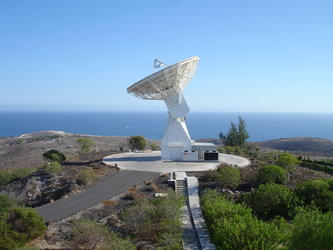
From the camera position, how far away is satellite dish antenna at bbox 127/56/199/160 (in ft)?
114

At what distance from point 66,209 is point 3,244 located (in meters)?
7.59

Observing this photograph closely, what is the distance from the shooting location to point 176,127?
121 feet

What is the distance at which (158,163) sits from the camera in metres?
35.8

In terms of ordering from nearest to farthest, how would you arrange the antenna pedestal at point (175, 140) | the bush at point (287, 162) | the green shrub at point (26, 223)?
1. the green shrub at point (26, 223)
2. the bush at point (287, 162)
3. the antenna pedestal at point (175, 140)

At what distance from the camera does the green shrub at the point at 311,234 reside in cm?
1074

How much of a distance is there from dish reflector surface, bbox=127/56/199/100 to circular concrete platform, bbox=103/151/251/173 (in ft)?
25.3

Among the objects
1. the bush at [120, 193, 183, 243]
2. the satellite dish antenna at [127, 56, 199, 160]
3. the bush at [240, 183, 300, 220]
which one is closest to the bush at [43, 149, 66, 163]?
the satellite dish antenna at [127, 56, 199, 160]

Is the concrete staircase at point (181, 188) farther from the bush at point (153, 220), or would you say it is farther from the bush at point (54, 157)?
the bush at point (54, 157)

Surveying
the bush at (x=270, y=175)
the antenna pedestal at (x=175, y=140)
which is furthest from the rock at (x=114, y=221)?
the antenna pedestal at (x=175, y=140)

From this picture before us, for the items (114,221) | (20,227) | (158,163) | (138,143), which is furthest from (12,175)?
(114,221)

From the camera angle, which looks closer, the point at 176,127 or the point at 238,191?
the point at 238,191

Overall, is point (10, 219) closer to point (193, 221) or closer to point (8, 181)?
point (193, 221)

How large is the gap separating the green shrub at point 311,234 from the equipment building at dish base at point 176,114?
981 inches

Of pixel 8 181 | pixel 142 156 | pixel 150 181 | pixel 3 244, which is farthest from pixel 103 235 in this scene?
pixel 142 156
